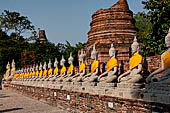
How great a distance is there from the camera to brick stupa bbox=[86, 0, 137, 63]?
57.3 ft

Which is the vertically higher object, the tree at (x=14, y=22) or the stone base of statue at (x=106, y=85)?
the tree at (x=14, y=22)

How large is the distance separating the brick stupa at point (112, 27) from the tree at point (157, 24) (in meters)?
4.99

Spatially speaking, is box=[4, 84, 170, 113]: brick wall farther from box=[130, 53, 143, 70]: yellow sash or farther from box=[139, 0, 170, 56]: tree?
box=[139, 0, 170, 56]: tree

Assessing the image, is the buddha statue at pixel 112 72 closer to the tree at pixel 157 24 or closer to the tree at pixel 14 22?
the tree at pixel 157 24

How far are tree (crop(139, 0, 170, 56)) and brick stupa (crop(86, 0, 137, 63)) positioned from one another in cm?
499

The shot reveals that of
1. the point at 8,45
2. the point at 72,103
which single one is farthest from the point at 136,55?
the point at 8,45

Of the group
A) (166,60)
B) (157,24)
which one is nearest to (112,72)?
(166,60)

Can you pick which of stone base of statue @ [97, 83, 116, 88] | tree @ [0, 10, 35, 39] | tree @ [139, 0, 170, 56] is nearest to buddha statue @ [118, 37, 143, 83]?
stone base of statue @ [97, 83, 116, 88]

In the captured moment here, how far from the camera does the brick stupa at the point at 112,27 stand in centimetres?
Answer: 1747

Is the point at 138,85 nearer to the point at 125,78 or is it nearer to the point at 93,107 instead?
the point at 125,78

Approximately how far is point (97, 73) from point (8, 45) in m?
31.1

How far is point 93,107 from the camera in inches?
314

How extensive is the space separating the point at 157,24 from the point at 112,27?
649 centimetres

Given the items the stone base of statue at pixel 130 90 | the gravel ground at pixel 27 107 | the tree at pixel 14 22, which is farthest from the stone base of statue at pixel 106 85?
the tree at pixel 14 22
